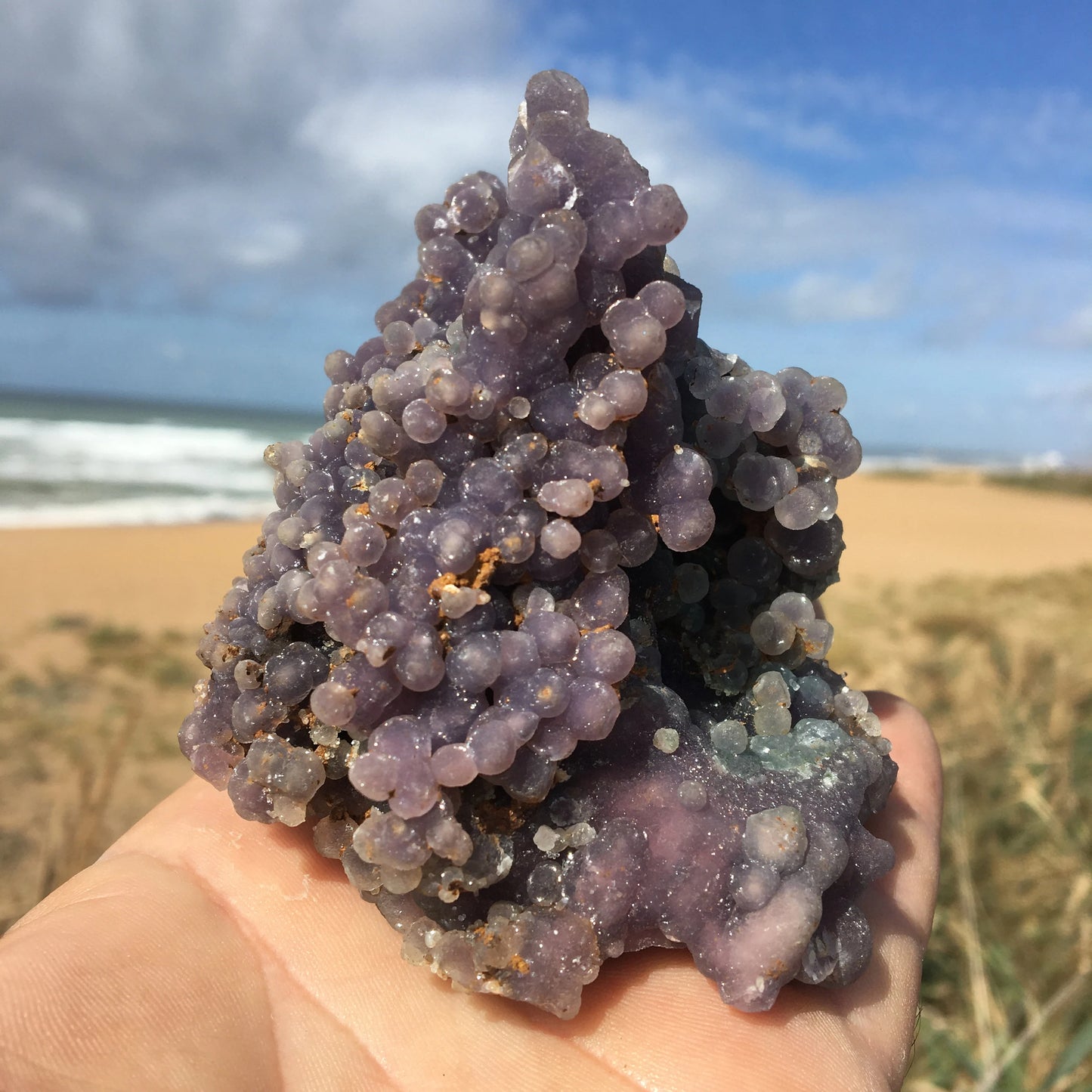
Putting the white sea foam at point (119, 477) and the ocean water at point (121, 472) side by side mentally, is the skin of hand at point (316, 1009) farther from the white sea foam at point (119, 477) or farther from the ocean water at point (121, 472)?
the white sea foam at point (119, 477)

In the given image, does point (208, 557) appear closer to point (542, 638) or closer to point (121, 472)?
point (121, 472)

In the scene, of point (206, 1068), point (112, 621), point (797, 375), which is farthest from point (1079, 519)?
point (206, 1068)

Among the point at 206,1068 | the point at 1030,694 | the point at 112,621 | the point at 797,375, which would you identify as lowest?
the point at 112,621

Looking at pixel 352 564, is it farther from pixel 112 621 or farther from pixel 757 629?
pixel 112 621

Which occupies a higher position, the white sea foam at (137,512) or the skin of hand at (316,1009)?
the skin of hand at (316,1009)

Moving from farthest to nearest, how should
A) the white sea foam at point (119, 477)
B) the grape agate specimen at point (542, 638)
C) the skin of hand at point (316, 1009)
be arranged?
1. the white sea foam at point (119, 477)
2. the grape agate specimen at point (542, 638)
3. the skin of hand at point (316, 1009)

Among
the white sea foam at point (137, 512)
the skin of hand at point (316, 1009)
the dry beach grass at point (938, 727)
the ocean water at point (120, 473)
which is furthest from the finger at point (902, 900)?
the white sea foam at point (137, 512)
